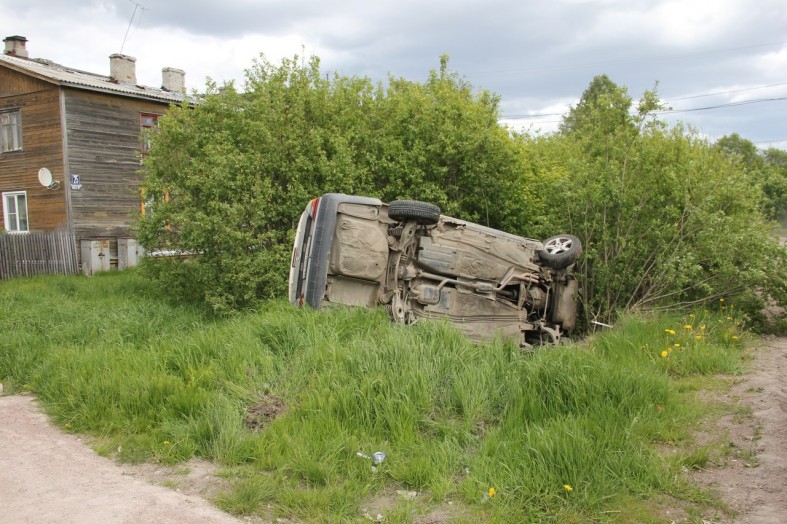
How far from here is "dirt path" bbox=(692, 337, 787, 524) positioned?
387 centimetres

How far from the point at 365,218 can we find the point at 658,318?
3.77 m

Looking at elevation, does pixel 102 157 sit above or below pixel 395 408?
above

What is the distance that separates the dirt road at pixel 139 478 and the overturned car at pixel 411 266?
2.68 meters

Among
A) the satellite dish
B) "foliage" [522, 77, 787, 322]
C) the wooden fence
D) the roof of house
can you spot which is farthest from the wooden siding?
"foliage" [522, 77, 787, 322]

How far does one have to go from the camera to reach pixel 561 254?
7914mm

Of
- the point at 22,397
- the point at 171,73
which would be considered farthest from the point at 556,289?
the point at 171,73

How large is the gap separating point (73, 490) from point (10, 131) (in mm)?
21359

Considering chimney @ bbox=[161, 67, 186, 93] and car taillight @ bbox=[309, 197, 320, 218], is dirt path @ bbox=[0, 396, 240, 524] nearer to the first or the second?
car taillight @ bbox=[309, 197, 320, 218]

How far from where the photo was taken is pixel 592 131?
945 centimetres

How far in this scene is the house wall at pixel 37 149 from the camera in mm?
20125

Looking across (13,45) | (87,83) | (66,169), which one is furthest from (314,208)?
(13,45)

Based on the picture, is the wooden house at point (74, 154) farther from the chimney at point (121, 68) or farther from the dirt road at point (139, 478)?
the dirt road at point (139, 478)

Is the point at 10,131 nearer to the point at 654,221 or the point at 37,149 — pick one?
the point at 37,149

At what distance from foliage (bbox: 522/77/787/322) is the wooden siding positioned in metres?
15.5
